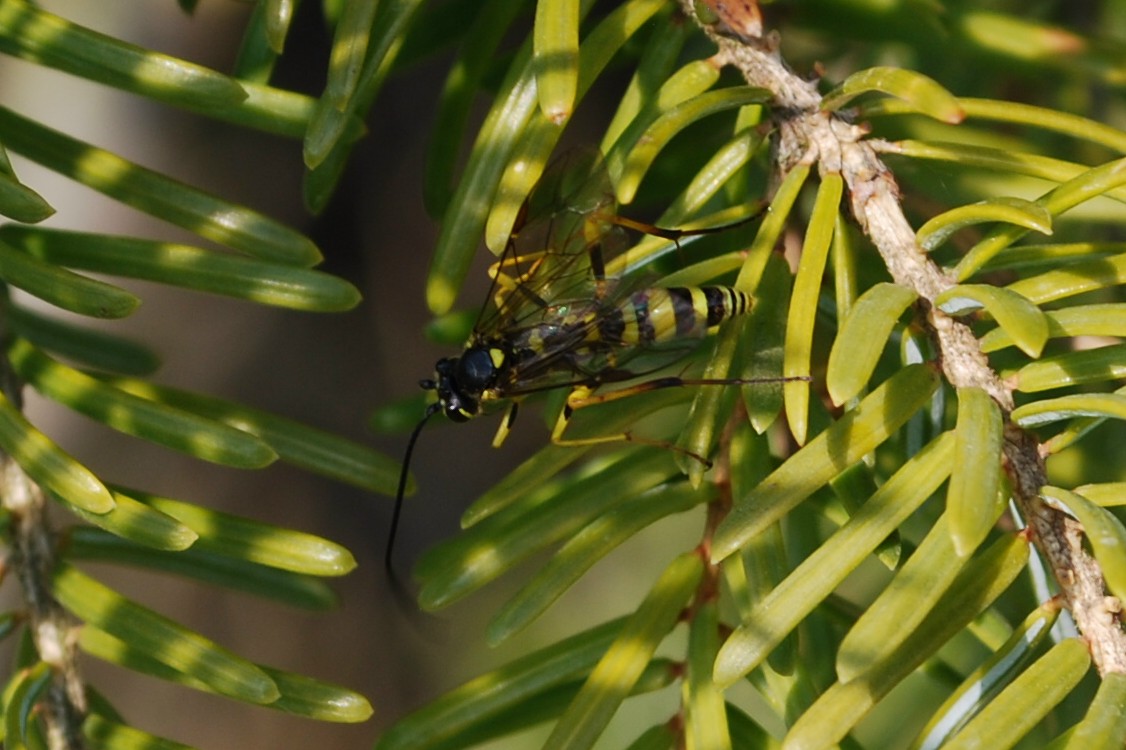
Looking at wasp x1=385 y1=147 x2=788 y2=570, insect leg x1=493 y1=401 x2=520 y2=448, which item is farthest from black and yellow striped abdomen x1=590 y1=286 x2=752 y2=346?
insect leg x1=493 y1=401 x2=520 y2=448

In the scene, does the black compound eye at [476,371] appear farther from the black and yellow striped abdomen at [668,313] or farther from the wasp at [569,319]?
the black and yellow striped abdomen at [668,313]

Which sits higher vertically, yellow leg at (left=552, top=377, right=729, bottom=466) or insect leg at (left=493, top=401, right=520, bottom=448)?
insect leg at (left=493, top=401, right=520, bottom=448)

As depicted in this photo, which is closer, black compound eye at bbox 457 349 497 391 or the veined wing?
the veined wing

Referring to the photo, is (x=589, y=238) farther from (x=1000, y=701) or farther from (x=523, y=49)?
(x=1000, y=701)

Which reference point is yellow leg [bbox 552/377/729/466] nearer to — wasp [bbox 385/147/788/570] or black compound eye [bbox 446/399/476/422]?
wasp [bbox 385/147/788/570]

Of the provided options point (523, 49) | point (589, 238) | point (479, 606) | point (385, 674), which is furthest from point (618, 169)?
point (385, 674)

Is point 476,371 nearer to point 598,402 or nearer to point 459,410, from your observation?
point 459,410

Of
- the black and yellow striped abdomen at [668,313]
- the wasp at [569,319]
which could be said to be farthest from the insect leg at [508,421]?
the black and yellow striped abdomen at [668,313]

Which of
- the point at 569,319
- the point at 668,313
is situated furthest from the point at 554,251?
the point at 668,313
